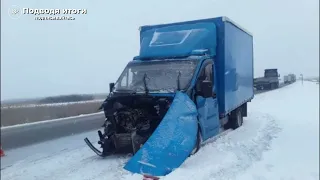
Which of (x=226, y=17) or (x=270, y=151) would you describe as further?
(x=226, y=17)

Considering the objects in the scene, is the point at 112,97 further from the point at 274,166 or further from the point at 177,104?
the point at 274,166

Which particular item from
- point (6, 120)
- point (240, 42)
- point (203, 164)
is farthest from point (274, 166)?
point (6, 120)

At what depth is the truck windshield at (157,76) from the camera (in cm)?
755

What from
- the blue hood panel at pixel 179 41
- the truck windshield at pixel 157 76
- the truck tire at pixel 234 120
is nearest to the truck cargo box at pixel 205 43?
the blue hood panel at pixel 179 41

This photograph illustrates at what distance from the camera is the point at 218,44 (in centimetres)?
908

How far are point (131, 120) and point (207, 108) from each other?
186 cm

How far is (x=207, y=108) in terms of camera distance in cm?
802

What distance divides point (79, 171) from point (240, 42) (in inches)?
271

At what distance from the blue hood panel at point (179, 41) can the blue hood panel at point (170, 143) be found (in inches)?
71.4

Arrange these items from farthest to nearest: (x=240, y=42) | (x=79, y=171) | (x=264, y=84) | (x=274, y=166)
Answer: (x=264, y=84), (x=240, y=42), (x=79, y=171), (x=274, y=166)

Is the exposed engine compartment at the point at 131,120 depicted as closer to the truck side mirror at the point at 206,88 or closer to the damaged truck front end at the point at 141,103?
the damaged truck front end at the point at 141,103

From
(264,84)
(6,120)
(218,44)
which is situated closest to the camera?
(218,44)

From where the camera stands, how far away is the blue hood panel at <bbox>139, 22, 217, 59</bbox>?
27.7 feet

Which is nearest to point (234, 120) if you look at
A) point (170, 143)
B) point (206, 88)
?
point (206, 88)
